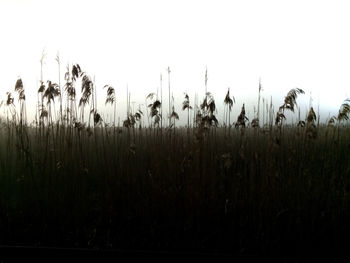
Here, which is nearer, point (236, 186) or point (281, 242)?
point (281, 242)

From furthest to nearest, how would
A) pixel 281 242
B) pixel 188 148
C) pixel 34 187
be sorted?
pixel 188 148, pixel 34 187, pixel 281 242

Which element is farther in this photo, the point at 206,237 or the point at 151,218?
the point at 151,218

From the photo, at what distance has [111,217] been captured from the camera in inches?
126

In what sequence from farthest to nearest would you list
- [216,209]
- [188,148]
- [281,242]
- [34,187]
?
[188,148] < [34,187] < [216,209] < [281,242]

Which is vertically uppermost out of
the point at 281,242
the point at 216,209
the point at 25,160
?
the point at 25,160

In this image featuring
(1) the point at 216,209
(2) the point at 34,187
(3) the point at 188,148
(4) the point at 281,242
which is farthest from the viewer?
(3) the point at 188,148

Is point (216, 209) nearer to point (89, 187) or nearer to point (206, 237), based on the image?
point (206, 237)

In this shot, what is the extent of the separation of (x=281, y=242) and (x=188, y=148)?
1.37 meters

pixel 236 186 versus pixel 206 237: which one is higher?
pixel 236 186

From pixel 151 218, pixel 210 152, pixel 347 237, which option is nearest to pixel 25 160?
pixel 151 218

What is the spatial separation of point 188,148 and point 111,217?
3.68 feet

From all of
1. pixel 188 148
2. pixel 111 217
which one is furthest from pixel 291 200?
pixel 111 217

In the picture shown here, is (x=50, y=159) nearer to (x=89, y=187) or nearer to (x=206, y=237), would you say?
(x=89, y=187)

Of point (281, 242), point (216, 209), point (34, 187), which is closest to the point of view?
point (281, 242)
